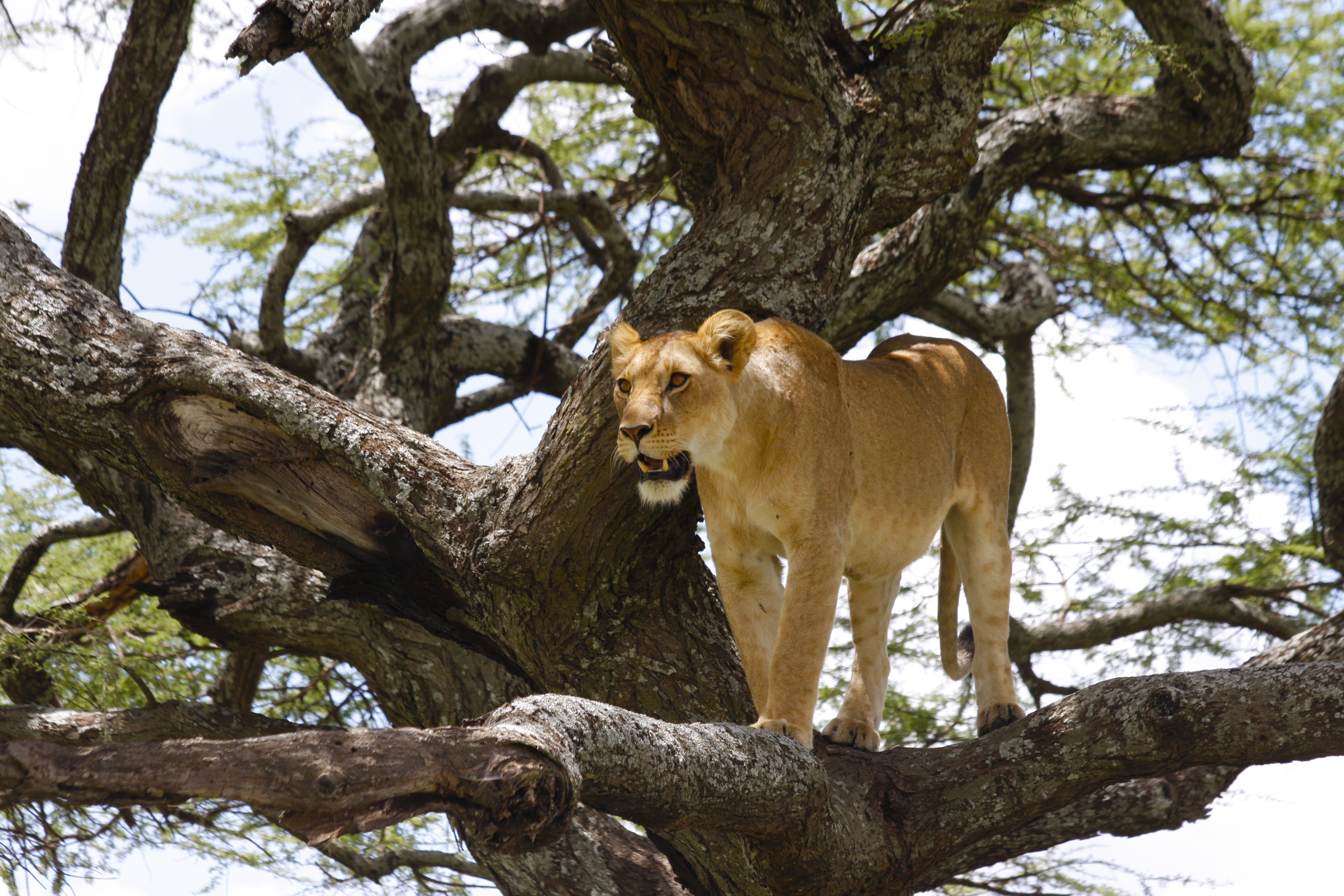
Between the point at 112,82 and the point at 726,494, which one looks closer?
the point at 726,494

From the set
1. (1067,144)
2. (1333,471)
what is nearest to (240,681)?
(1067,144)

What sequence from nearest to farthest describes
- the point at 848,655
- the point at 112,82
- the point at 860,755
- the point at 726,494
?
the point at 726,494 < the point at 860,755 < the point at 112,82 < the point at 848,655

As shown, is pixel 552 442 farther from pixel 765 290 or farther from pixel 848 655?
pixel 848 655

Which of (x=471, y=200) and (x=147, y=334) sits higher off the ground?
(x=471, y=200)

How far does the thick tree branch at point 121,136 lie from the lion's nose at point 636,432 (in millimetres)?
3326

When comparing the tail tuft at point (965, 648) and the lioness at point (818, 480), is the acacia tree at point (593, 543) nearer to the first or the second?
the lioness at point (818, 480)

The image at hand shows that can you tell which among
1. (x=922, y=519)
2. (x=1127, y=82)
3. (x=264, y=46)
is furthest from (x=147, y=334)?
(x=1127, y=82)

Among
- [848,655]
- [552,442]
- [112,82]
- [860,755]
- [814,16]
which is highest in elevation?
[112,82]

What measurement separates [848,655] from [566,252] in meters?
3.75

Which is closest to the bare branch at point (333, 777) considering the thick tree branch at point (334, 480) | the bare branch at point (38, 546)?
the thick tree branch at point (334, 480)

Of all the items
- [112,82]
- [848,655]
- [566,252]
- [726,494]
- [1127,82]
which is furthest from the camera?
[566,252]

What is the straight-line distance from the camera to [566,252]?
29.1 ft

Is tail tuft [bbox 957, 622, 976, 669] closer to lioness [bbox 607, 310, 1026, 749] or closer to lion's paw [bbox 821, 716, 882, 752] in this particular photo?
lioness [bbox 607, 310, 1026, 749]

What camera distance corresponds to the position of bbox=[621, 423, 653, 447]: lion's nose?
11.1 ft
